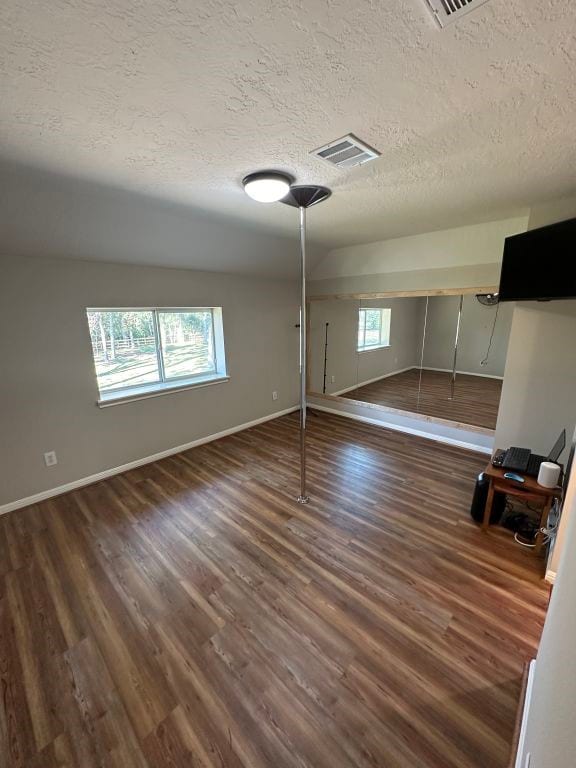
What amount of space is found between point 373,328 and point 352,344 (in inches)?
16.3

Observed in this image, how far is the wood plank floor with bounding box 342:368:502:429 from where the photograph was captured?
3.51 metres

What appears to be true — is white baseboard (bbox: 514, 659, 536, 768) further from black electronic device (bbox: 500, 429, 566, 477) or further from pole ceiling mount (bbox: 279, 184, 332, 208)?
pole ceiling mount (bbox: 279, 184, 332, 208)

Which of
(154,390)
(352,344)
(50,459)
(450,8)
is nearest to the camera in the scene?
(450,8)

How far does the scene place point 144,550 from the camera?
2156 mm

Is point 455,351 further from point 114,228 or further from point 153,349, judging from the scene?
point 114,228

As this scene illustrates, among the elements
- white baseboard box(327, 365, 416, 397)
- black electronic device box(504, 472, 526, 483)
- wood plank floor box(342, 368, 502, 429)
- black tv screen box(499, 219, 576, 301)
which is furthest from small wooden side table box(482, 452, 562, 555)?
white baseboard box(327, 365, 416, 397)

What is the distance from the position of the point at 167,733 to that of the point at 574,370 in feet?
11.2

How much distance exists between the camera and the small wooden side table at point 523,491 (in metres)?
1.99

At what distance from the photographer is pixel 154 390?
3381 millimetres

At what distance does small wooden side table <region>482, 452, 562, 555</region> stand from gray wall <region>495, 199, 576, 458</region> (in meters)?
0.75

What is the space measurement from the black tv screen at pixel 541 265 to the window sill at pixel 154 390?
3175 mm

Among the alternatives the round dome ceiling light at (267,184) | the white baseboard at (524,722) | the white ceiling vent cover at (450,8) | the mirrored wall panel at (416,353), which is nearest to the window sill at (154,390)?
the mirrored wall panel at (416,353)

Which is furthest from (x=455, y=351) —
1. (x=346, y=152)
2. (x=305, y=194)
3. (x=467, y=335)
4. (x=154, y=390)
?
(x=154, y=390)

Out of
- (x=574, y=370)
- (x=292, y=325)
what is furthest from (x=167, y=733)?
(x=292, y=325)
